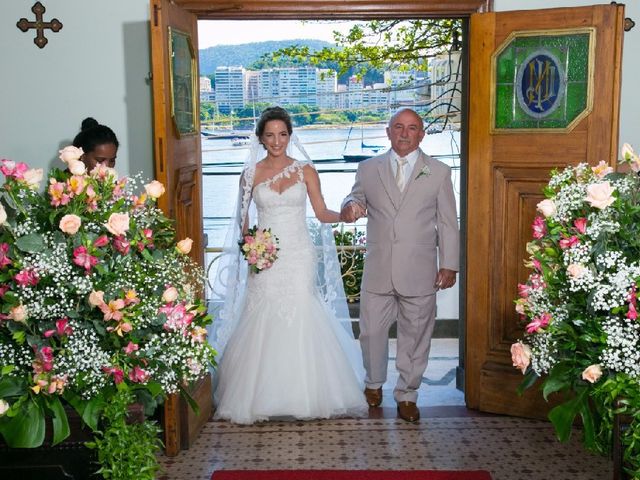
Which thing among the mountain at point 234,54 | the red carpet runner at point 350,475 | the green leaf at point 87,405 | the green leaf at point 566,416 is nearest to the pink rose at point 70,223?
the green leaf at point 87,405

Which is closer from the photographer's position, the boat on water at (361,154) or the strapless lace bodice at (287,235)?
the strapless lace bodice at (287,235)

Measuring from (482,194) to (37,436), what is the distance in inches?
138

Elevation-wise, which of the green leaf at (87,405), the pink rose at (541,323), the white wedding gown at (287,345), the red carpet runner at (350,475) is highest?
the pink rose at (541,323)

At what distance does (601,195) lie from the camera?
279 cm

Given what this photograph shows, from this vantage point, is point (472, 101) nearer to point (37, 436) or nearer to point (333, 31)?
point (37, 436)

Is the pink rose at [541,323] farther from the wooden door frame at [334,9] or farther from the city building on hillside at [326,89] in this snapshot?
the city building on hillside at [326,89]

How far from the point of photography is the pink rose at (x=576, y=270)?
9.02ft

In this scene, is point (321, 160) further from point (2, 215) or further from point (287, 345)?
point (2, 215)

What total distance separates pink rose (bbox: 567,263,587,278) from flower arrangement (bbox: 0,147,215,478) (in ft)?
3.89

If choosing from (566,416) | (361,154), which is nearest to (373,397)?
(566,416)

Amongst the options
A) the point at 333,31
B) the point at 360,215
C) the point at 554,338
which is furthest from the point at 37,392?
the point at 333,31

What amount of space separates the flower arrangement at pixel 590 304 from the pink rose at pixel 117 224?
1.32 meters

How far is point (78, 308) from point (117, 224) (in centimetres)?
28

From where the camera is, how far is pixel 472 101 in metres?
5.50
